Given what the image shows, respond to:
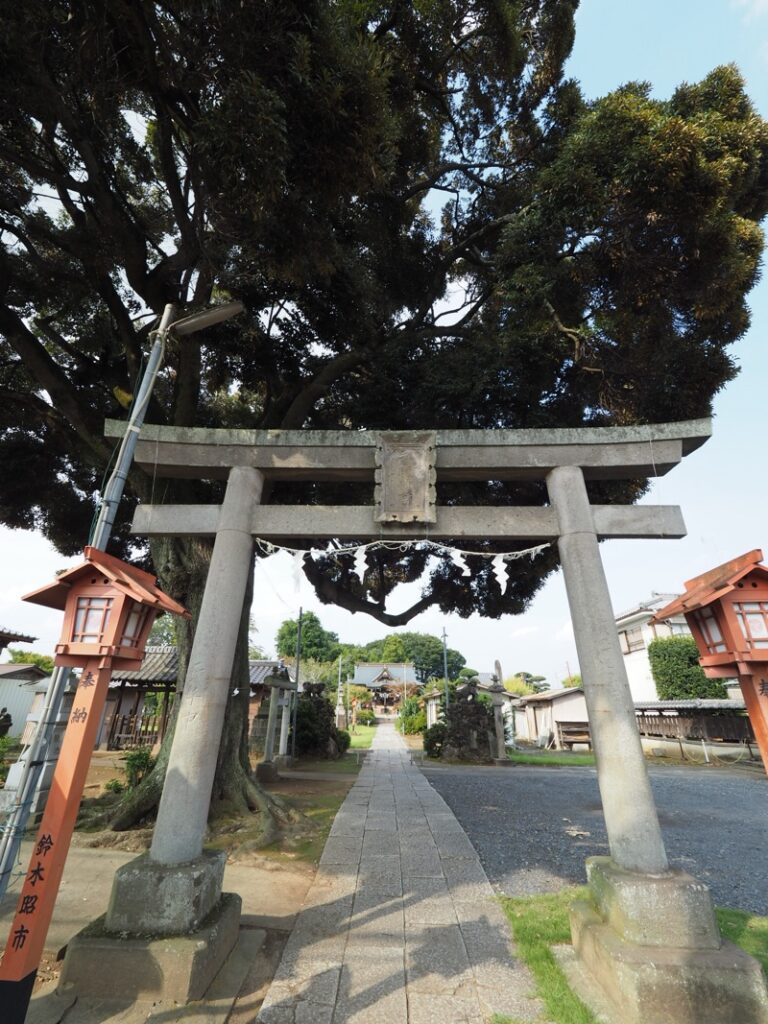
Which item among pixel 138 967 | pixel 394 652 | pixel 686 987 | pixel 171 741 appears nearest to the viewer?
pixel 686 987

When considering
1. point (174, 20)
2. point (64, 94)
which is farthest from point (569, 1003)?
point (64, 94)

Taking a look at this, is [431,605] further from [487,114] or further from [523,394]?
[487,114]

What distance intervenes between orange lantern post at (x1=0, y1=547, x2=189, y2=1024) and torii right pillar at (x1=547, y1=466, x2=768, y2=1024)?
349 cm

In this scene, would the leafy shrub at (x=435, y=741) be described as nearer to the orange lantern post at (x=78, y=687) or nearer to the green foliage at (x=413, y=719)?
the green foliage at (x=413, y=719)

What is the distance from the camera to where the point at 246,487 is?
4922 mm

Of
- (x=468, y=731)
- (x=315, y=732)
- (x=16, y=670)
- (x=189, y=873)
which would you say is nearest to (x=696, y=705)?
(x=468, y=731)

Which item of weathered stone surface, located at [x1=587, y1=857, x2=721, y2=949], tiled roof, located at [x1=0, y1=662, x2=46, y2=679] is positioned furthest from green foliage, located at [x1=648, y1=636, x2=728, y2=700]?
tiled roof, located at [x1=0, y1=662, x2=46, y2=679]

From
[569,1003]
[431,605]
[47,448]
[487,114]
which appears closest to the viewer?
[569,1003]

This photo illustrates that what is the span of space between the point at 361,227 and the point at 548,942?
395 inches

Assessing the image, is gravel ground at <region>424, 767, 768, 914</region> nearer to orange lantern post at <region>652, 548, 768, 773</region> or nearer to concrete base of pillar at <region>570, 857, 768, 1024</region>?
concrete base of pillar at <region>570, 857, 768, 1024</region>

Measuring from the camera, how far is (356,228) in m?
8.68

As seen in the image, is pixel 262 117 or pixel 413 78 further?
pixel 413 78

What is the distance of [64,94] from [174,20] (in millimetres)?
1772

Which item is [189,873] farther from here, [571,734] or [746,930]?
[571,734]
